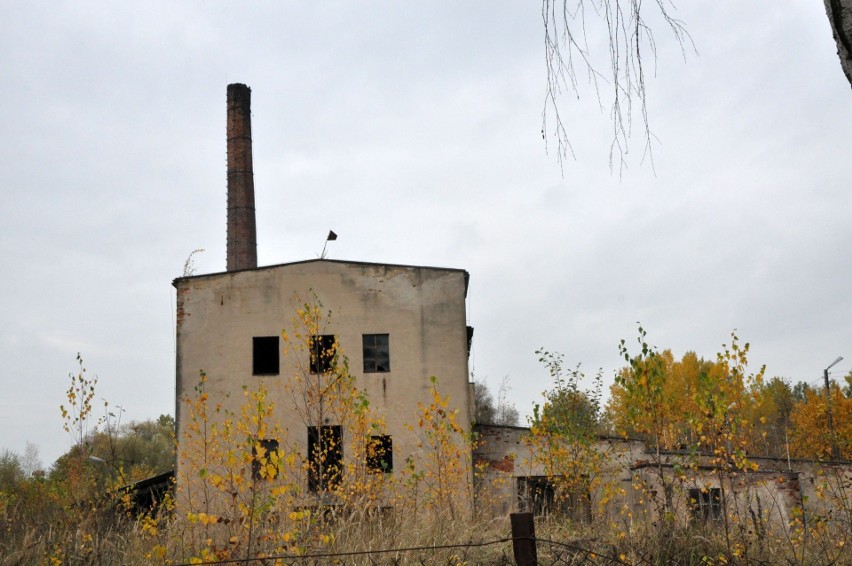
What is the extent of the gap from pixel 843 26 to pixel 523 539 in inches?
135

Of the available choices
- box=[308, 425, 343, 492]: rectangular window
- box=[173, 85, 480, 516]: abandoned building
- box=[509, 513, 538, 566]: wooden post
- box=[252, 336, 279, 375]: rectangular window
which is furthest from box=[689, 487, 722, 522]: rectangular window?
box=[252, 336, 279, 375]: rectangular window

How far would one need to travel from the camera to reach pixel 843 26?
84.5 inches

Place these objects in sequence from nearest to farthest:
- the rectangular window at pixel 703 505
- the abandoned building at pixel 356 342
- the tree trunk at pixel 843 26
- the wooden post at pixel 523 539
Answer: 1. the tree trunk at pixel 843 26
2. the wooden post at pixel 523 539
3. the rectangular window at pixel 703 505
4. the abandoned building at pixel 356 342

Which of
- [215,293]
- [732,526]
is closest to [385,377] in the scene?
[215,293]

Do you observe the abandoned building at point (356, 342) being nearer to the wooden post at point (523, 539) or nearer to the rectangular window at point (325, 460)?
the rectangular window at point (325, 460)

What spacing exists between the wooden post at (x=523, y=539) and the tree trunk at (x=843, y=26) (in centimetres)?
Answer: 328

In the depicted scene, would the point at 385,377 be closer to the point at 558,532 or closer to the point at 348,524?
the point at 558,532

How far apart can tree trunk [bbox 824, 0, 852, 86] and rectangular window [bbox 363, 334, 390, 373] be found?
18.9m

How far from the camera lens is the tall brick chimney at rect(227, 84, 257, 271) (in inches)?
1085

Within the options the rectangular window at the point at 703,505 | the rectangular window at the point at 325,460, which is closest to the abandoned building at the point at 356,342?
the rectangular window at the point at 325,460

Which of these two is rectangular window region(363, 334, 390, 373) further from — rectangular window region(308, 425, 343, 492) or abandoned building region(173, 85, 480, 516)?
rectangular window region(308, 425, 343, 492)

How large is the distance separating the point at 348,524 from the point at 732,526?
4122mm

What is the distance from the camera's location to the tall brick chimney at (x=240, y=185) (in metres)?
27.6

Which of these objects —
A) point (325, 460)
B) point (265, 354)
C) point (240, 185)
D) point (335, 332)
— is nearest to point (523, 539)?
point (325, 460)
